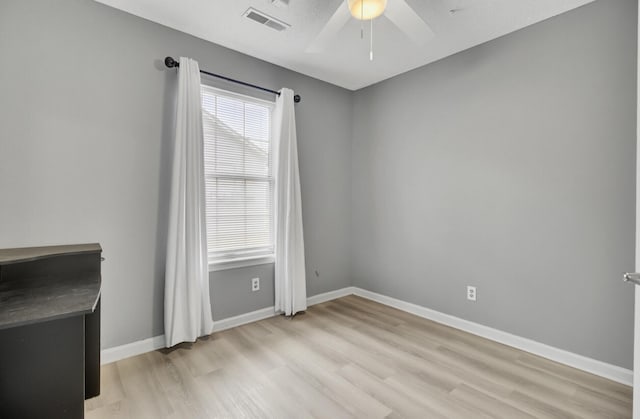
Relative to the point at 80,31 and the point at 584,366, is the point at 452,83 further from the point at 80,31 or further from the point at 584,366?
the point at 80,31

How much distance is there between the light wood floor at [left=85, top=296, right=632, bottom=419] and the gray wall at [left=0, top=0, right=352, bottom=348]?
47 cm

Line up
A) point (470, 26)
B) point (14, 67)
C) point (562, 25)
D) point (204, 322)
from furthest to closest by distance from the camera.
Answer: point (204, 322), point (470, 26), point (562, 25), point (14, 67)

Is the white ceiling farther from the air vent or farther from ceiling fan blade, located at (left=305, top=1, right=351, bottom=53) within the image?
ceiling fan blade, located at (left=305, top=1, right=351, bottom=53)

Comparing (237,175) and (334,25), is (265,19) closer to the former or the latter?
(334,25)

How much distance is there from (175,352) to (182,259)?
0.74 m

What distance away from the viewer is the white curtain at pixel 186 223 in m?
2.48

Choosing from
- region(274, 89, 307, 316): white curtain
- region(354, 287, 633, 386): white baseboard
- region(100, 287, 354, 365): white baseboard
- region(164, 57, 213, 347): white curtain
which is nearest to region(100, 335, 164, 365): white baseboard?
region(100, 287, 354, 365): white baseboard

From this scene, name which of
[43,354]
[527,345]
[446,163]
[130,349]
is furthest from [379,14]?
[130,349]

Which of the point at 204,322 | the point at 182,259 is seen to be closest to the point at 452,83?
the point at 182,259

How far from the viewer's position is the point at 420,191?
330 centimetres

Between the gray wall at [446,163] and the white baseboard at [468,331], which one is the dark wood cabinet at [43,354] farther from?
the white baseboard at [468,331]

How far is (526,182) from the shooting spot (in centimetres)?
253

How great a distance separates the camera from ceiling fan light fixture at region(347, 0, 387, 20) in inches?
63.6

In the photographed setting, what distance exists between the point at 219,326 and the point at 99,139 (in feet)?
6.04
